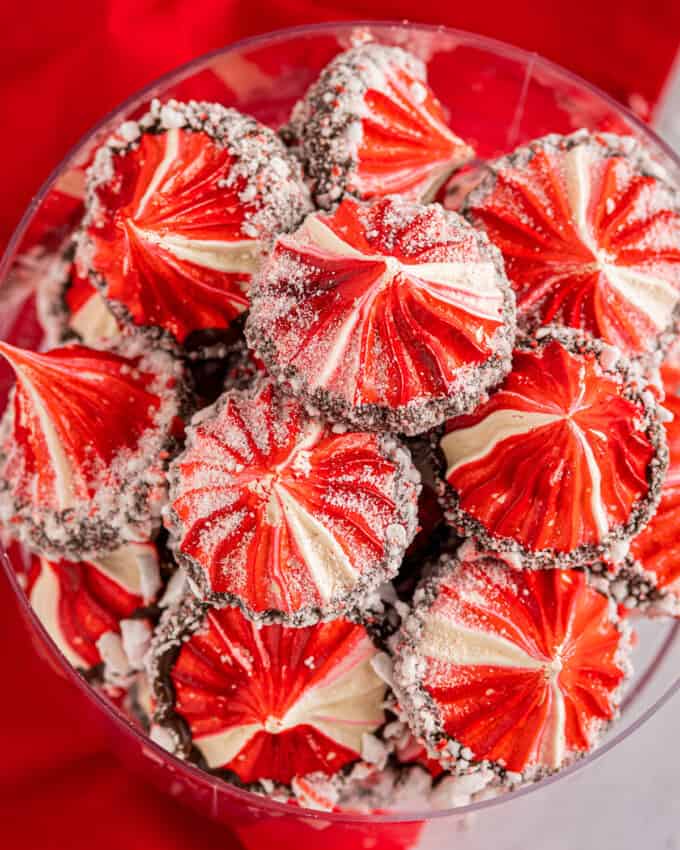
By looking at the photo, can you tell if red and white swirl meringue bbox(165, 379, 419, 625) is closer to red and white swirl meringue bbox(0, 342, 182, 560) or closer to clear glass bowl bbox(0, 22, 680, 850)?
red and white swirl meringue bbox(0, 342, 182, 560)

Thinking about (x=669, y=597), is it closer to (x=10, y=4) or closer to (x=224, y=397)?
(x=224, y=397)

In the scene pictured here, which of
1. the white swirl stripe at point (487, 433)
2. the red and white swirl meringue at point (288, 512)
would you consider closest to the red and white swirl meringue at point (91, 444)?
the red and white swirl meringue at point (288, 512)

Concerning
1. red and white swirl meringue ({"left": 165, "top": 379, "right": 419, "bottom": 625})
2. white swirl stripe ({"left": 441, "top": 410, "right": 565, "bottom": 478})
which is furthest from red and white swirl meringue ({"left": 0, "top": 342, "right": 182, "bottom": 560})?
white swirl stripe ({"left": 441, "top": 410, "right": 565, "bottom": 478})

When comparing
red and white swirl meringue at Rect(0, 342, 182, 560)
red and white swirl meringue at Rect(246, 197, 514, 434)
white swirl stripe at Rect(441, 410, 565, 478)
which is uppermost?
red and white swirl meringue at Rect(246, 197, 514, 434)

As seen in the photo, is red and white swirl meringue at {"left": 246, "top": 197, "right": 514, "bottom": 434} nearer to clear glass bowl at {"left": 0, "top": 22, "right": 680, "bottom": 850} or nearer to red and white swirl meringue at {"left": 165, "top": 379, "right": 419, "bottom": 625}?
red and white swirl meringue at {"left": 165, "top": 379, "right": 419, "bottom": 625}

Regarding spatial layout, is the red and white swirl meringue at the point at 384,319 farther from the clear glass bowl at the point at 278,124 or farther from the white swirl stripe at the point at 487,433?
the clear glass bowl at the point at 278,124

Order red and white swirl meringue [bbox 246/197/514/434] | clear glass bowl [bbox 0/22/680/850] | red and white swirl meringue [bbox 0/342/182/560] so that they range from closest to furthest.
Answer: red and white swirl meringue [bbox 246/197/514/434] < red and white swirl meringue [bbox 0/342/182/560] < clear glass bowl [bbox 0/22/680/850]

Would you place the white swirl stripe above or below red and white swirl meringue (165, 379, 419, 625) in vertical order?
above

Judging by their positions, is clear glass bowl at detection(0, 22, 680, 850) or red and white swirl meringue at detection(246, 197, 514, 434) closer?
red and white swirl meringue at detection(246, 197, 514, 434)

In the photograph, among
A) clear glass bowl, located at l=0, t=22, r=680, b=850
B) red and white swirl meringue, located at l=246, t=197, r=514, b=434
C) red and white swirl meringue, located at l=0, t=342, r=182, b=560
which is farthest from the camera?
clear glass bowl, located at l=0, t=22, r=680, b=850
